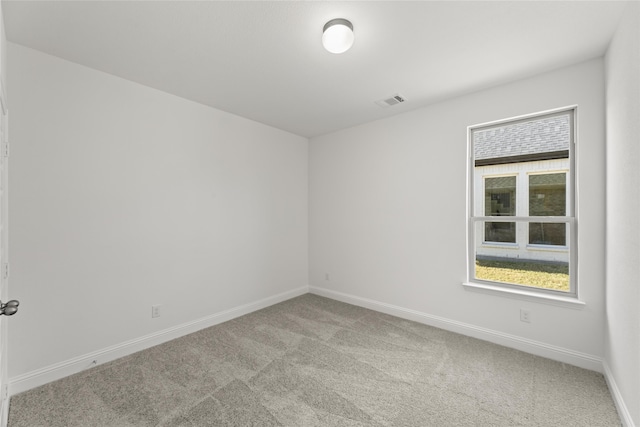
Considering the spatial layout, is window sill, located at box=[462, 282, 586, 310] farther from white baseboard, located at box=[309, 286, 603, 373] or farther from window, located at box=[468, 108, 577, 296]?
white baseboard, located at box=[309, 286, 603, 373]

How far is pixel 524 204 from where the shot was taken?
2822 millimetres

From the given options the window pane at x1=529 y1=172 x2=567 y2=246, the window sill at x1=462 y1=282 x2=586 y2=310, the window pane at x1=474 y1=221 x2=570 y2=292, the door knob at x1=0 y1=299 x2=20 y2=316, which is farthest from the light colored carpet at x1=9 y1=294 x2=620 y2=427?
the window pane at x1=529 y1=172 x2=567 y2=246

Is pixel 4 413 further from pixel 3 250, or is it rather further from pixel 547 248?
pixel 547 248

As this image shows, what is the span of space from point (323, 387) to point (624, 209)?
2.48m

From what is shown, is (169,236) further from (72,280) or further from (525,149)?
(525,149)

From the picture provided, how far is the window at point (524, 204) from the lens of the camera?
2602mm

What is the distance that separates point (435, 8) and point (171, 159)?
2813 millimetres

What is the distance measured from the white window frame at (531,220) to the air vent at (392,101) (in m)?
0.84

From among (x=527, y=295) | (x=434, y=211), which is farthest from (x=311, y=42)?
(x=527, y=295)

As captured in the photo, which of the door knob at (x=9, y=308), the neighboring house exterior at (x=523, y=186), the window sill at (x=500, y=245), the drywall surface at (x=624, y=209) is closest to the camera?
the door knob at (x=9, y=308)

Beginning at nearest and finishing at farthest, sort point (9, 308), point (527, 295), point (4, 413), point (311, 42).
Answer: point (9, 308) < point (4, 413) < point (311, 42) < point (527, 295)

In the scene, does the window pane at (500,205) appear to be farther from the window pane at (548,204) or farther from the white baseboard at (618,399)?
the white baseboard at (618,399)

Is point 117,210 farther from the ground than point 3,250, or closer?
farther from the ground

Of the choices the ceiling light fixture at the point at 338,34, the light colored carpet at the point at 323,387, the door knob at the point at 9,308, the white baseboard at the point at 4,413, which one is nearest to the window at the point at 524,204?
the light colored carpet at the point at 323,387
